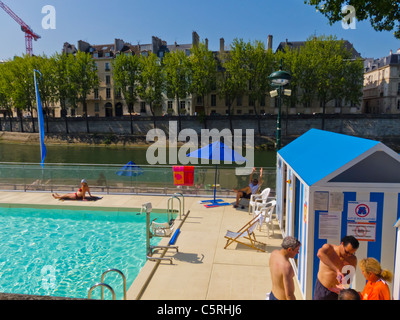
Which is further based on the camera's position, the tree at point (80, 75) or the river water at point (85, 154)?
the tree at point (80, 75)

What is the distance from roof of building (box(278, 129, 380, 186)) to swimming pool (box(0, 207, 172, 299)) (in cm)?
507

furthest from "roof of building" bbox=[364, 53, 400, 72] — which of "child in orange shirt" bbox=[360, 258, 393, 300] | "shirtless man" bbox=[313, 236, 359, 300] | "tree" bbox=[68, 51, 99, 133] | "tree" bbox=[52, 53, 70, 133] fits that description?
"child in orange shirt" bbox=[360, 258, 393, 300]

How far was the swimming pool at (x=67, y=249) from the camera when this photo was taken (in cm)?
845

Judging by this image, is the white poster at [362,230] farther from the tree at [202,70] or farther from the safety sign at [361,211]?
the tree at [202,70]

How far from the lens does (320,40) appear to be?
2046 inches

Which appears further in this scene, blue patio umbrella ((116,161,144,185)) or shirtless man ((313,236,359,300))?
blue patio umbrella ((116,161,144,185))

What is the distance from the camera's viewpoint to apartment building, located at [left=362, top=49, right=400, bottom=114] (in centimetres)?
6125

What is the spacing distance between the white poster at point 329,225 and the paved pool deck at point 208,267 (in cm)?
145

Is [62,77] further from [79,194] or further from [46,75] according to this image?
[79,194]

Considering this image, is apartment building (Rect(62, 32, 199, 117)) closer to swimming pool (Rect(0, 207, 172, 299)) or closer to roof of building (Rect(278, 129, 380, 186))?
swimming pool (Rect(0, 207, 172, 299))

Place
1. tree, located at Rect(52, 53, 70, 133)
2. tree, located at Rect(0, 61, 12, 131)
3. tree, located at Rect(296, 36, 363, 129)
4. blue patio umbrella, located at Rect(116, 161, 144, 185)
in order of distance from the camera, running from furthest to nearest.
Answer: tree, located at Rect(0, 61, 12, 131)
tree, located at Rect(52, 53, 70, 133)
tree, located at Rect(296, 36, 363, 129)
blue patio umbrella, located at Rect(116, 161, 144, 185)

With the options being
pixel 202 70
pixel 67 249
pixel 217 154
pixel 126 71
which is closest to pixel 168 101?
pixel 126 71

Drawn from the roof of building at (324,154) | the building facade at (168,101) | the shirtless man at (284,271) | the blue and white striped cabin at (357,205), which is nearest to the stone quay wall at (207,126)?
the building facade at (168,101)
